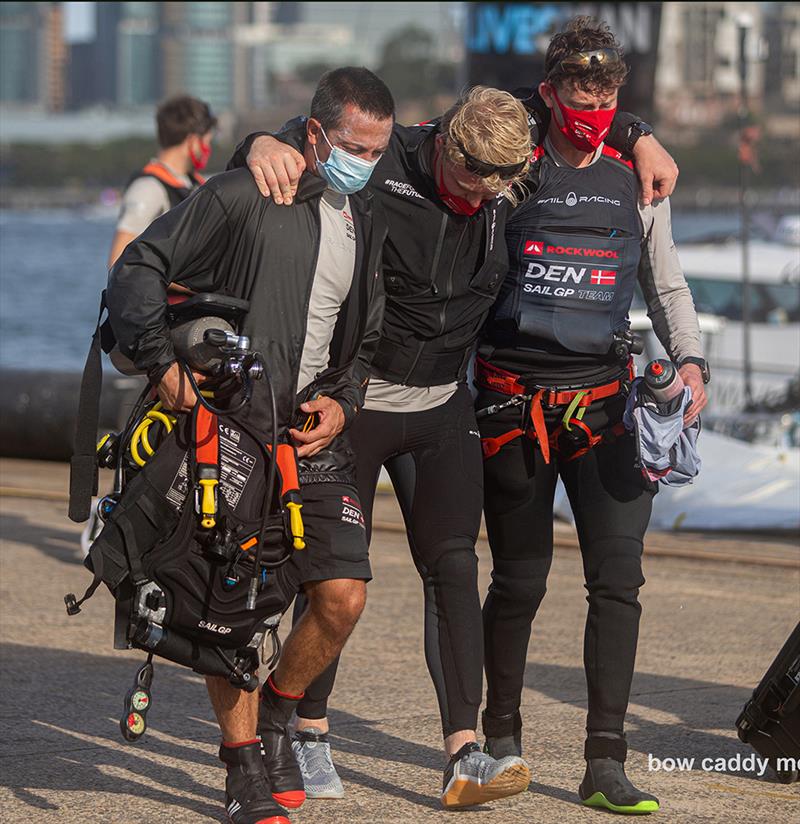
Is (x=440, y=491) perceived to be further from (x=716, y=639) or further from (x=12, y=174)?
(x=12, y=174)

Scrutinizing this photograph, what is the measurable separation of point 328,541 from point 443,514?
479 millimetres

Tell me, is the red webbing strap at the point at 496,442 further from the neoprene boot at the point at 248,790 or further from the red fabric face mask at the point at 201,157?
the red fabric face mask at the point at 201,157

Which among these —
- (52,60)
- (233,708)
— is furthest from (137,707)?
(52,60)

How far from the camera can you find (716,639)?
702cm

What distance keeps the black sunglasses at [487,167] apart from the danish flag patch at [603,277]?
51cm

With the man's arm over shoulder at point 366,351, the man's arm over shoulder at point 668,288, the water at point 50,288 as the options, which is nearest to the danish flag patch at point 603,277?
the man's arm over shoulder at point 668,288

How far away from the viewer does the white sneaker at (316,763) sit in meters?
4.76

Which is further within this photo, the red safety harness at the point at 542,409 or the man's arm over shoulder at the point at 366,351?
the red safety harness at the point at 542,409

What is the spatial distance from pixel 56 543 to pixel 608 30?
5.04 meters

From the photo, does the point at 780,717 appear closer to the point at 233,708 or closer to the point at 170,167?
the point at 233,708

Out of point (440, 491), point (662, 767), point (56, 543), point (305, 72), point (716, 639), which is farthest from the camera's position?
point (305, 72)

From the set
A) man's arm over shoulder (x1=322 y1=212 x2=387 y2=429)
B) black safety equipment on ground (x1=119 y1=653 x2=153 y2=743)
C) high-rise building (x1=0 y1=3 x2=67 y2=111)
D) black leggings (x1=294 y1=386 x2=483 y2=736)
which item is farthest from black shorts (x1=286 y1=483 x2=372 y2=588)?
high-rise building (x1=0 y1=3 x2=67 y2=111)

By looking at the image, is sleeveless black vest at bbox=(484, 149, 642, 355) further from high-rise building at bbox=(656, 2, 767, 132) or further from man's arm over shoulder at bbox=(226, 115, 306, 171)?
high-rise building at bbox=(656, 2, 767, 132)

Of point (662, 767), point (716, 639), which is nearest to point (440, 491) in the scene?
point (662, 767)
